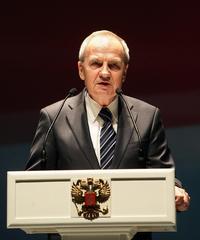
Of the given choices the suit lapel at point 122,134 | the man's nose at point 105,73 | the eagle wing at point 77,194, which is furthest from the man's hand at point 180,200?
the man's nose at point 105,73

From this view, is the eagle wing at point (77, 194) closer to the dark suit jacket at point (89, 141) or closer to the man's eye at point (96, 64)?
the dark suit jacket at point (89, 141)

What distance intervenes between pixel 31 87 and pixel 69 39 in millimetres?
287

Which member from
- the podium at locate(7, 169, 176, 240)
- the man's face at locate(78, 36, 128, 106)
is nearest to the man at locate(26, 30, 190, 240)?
the man's face at locate(78, 36, 128, 106)

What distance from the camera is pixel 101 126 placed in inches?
88.7

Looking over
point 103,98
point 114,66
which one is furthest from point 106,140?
point 114,66

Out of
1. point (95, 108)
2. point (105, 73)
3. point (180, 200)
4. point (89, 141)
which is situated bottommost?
point (180, 200)

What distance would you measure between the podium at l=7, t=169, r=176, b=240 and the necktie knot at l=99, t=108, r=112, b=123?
1.70 ft

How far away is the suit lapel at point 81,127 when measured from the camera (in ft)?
7.06

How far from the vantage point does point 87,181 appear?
1.77 m

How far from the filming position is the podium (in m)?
1.76

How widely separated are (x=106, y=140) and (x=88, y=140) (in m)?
0.06

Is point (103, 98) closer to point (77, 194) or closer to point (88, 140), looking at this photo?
point (88, 140)

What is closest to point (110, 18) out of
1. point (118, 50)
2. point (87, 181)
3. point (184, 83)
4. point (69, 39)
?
point (69, 39)
